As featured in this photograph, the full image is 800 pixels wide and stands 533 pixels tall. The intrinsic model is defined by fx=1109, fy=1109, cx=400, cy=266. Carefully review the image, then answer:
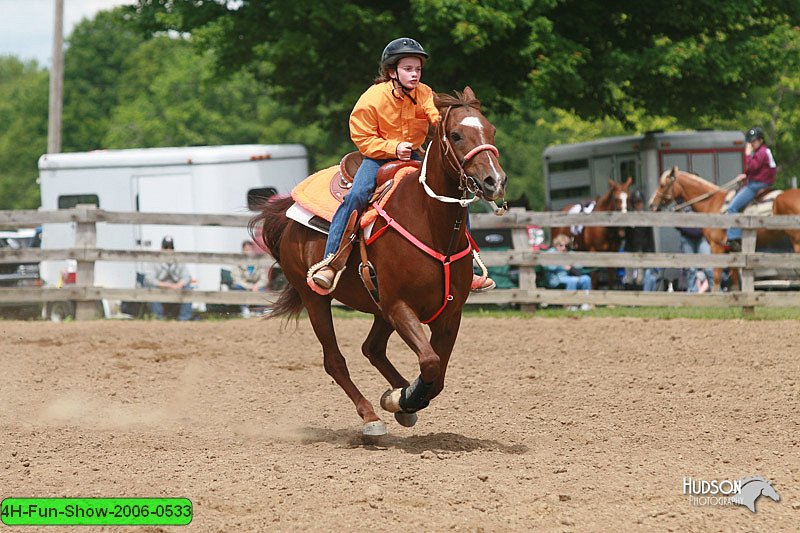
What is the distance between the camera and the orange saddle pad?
737 centimetres

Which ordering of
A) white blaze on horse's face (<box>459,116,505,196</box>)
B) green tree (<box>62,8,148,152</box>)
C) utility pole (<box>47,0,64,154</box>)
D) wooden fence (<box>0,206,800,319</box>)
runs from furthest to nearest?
1. green tree (<box>62,8,148,152</box>)
2. utility pole (<box>47,0,64,154</box>)
3. wooden fence (<box>0,206,800,319</box>)
4. white blaze on horse's face (<box>459,116,505,196</box>)

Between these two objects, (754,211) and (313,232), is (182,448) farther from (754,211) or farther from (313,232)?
(754,211)

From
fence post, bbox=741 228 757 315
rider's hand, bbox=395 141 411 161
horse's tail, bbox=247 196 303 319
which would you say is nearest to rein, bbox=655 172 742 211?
fence post, bbox=741 228 757 315

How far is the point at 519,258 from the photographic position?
15.5 meters

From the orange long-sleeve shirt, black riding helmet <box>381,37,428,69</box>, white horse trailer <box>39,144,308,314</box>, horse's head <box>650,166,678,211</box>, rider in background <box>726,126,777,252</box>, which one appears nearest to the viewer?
black riding helmet <box>381,37,428,69</box>

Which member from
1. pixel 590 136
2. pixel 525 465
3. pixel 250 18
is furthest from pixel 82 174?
pixel 590 136

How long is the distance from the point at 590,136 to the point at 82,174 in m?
26.8

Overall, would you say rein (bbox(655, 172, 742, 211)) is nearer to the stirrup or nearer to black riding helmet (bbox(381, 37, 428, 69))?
the stirrup

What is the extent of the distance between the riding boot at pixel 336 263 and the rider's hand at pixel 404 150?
536mm

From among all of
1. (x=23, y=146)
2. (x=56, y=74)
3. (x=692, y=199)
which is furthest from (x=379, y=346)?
(x=23, y=146)

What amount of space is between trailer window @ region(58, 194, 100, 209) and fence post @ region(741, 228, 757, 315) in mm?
10548

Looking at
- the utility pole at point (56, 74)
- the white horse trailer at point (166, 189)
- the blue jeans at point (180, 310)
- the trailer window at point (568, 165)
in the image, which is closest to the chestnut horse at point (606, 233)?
the trailer window at point (568, 165)

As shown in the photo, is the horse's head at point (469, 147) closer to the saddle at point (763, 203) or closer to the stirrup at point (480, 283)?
the stirrup at point (480, 283)

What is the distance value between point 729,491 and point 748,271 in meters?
10.0
